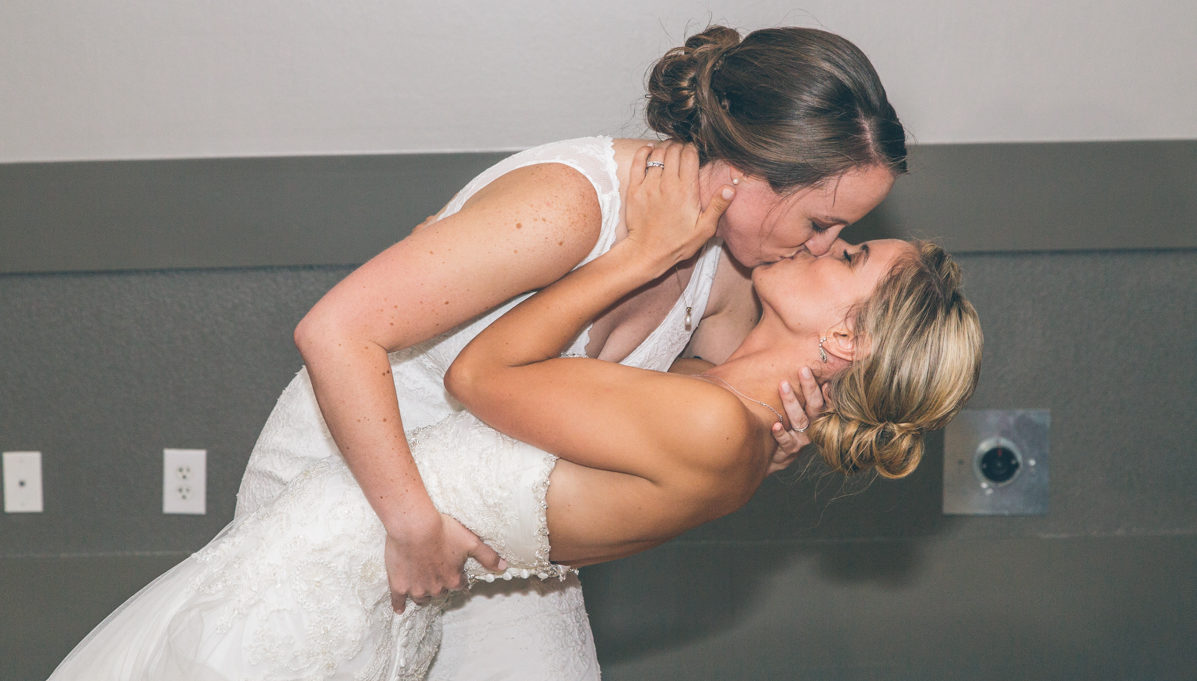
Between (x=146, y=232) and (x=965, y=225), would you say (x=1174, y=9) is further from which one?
(x=146, y=232)

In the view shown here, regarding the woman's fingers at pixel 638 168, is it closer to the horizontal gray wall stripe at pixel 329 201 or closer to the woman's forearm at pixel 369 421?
the woman's forearm at pixel 369 421

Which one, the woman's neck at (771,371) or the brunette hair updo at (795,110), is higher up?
the brunette hair updo at (795,110)

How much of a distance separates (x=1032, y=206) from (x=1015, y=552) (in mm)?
739

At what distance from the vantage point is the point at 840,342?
1.22 m

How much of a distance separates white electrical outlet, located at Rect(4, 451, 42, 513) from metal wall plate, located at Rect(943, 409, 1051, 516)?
192 centimetres

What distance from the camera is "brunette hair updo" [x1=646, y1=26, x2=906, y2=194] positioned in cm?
110

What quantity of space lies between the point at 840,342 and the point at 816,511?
80cm

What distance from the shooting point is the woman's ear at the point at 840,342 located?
121cm

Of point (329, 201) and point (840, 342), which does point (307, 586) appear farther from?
point (329, 201)

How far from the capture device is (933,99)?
5.96 feet

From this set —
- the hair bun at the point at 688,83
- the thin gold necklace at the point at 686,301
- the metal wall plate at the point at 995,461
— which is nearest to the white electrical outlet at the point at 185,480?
the thin gold necklace at the point at 686,301

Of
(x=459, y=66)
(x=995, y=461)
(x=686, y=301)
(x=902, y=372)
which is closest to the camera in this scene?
(x=902, y=372)

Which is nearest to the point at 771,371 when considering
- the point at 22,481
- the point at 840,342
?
the point at 840,342

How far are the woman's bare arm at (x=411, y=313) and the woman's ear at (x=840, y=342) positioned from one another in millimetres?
382
